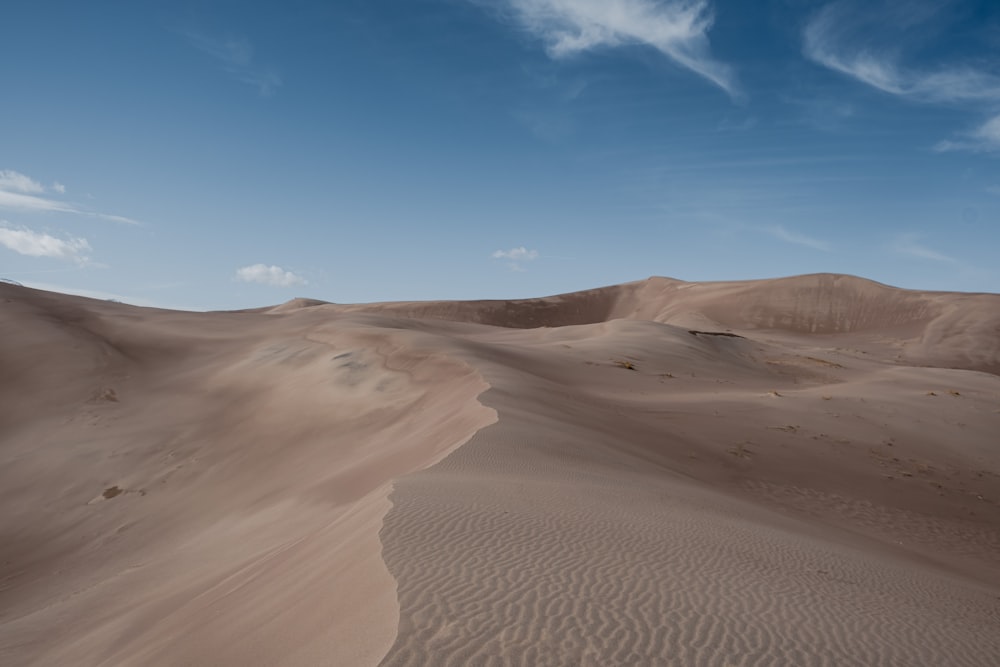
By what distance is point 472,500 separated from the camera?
596 centimetres

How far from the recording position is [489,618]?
3.47m

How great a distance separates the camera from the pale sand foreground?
3.84 meters

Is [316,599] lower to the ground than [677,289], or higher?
lower

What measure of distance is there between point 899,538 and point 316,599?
8.87m

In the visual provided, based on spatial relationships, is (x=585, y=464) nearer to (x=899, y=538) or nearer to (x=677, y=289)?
(x=899, y=538)

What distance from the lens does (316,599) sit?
4.23 meters

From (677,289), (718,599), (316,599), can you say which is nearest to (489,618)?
(316,599)

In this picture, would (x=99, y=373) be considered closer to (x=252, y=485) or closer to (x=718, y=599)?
(x=252, y=485)

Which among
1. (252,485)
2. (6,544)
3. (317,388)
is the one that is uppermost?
(317,388)

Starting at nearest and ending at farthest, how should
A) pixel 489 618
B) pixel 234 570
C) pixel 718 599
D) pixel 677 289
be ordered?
pixel 489 618
pixel 718 599
pixel 234 570
pixel 677 289

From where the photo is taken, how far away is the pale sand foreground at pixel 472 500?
384 centimetres

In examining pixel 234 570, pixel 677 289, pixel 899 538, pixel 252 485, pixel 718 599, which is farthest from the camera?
pixel 677 289

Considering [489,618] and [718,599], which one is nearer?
[489,618]

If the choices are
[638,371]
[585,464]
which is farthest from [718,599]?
[638,371]
